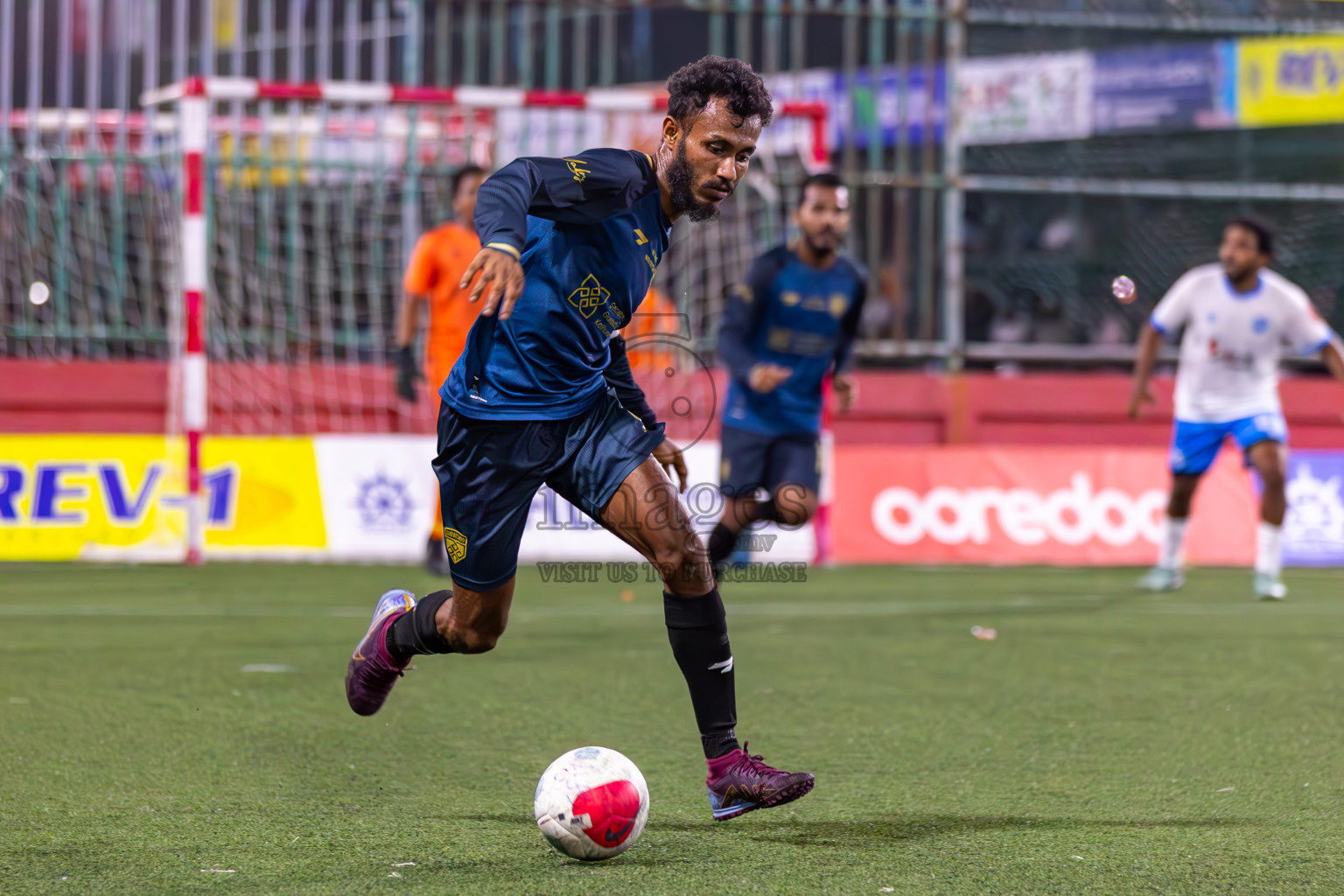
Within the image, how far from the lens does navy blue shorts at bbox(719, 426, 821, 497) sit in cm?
795

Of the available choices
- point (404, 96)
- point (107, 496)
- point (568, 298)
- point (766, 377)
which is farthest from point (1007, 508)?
point (568, 298)

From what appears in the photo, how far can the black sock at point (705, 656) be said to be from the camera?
149 inches

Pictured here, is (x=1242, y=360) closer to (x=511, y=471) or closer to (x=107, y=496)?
(x=511, y=471)

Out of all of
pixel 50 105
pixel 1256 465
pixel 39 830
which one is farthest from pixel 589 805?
pixel 50 105

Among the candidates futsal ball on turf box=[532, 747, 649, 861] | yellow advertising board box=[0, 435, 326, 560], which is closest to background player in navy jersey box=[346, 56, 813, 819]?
futsal ball on turf box=[532, 747, 649, 861]

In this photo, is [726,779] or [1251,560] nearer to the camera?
[726,779]

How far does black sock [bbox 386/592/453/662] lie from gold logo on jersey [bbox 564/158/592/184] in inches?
45.0

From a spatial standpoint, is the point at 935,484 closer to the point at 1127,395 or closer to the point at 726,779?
the point at 1127,395

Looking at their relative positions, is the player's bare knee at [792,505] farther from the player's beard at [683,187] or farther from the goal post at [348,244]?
the player's beard at [683,187]

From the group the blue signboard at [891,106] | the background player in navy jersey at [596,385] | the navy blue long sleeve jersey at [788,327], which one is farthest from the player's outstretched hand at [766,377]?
the blue signboard at [891,106]

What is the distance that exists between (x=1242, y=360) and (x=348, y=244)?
20.3 ft

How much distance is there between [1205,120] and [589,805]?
12.3 meters

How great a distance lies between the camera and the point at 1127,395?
41.0 feet

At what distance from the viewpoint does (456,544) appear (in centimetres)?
390
